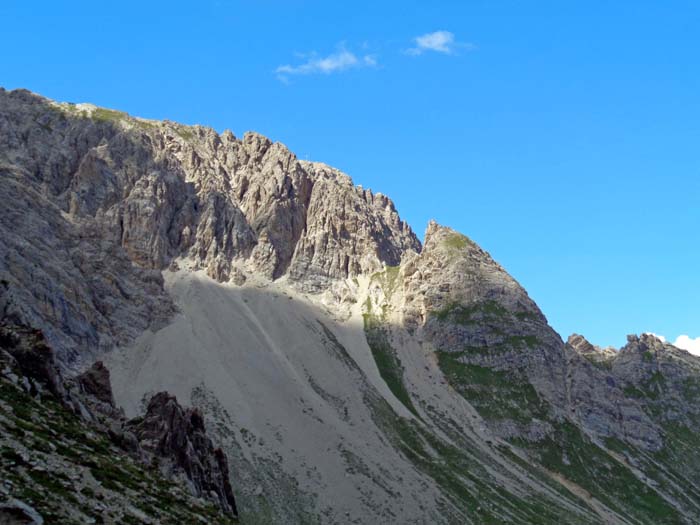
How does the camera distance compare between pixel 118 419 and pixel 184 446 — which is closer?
pixel 118 419

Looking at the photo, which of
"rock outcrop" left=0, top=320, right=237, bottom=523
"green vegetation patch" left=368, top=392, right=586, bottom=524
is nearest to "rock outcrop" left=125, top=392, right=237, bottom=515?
"rock outcrop" left=0, top=320, right=237, bottom=523

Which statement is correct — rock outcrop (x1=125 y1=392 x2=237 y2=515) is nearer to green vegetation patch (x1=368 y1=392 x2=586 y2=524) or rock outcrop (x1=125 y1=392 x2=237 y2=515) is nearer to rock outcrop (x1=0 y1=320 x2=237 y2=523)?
A: rock outcrop (x1=0 y1=320 x2=237 y2=523)

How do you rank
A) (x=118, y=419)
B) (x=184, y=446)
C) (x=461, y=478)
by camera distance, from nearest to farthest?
(x=118, y=419), (x=184, y=446), (x=461, y=478)

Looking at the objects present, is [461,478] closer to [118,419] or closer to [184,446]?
[184,446]

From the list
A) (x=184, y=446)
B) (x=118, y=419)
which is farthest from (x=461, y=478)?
(x=118, y=419)

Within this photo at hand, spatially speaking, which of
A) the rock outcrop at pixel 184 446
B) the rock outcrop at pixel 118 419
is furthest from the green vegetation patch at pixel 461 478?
the rock outcrop at pixel 118 419

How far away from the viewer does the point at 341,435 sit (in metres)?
159

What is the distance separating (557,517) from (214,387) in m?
80.1

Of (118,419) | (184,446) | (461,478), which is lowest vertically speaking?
(184,446)

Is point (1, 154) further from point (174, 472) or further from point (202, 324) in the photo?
point (174, 472)

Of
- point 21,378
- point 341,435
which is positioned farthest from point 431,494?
point 21,378

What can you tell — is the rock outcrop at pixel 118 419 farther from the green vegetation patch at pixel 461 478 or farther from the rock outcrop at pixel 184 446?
the green vegetation patch at pixel 461 478

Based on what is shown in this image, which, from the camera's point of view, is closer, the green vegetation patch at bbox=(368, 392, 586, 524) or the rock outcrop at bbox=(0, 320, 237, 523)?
the rock outcrop at bbox=(0, 320, 237, 523)

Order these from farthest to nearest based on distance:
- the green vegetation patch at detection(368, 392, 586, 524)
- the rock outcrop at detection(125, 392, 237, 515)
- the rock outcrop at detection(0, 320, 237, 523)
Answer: the green vegetation patch at detection(368, 392, 586, 524)
the rock outcrop at detection(125, 392, 237, 515)
the rock outcrop at detection(0, 320, 237, 523)
